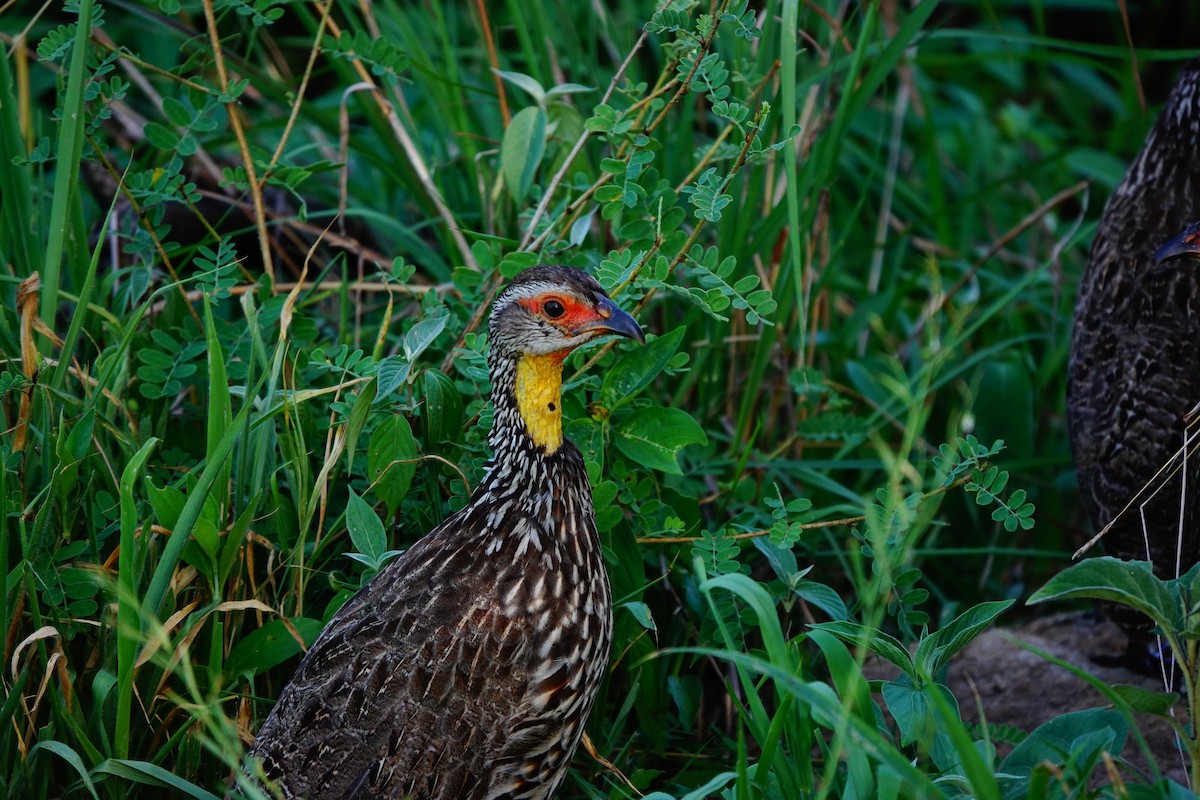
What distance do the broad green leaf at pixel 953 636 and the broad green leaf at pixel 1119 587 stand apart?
0.23 meters

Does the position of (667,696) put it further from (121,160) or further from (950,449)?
(121,160)

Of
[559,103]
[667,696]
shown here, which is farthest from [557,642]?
[559,103]

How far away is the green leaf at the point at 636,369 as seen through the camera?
308 cm

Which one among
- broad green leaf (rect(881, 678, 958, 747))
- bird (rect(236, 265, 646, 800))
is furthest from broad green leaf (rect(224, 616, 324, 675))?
broad green leaf (rect(881, 678, 958, 747))

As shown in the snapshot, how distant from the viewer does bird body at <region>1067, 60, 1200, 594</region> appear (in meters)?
3.37

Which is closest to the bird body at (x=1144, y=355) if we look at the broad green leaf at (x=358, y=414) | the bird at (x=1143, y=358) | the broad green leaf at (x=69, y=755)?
the bird at (x=1143, y=358)

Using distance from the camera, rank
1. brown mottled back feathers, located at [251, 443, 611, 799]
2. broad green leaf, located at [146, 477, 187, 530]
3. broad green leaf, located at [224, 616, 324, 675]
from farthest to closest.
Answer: broad green leaf, located at [224, 616, 324, 675] < broad green leaf, located at [146, 477, 187, 530] < brown mottled back feathers, located at [251, 443, 611, 799]

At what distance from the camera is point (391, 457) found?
2930 mm

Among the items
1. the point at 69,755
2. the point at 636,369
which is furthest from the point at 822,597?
the point at 69,755

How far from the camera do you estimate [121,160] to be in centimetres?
416

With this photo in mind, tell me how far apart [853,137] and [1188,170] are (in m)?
2.40

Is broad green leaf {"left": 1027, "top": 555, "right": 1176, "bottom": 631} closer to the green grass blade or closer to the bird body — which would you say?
the bird body

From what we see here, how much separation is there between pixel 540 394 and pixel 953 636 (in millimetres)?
988

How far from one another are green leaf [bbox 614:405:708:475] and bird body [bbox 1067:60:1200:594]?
1191mm
